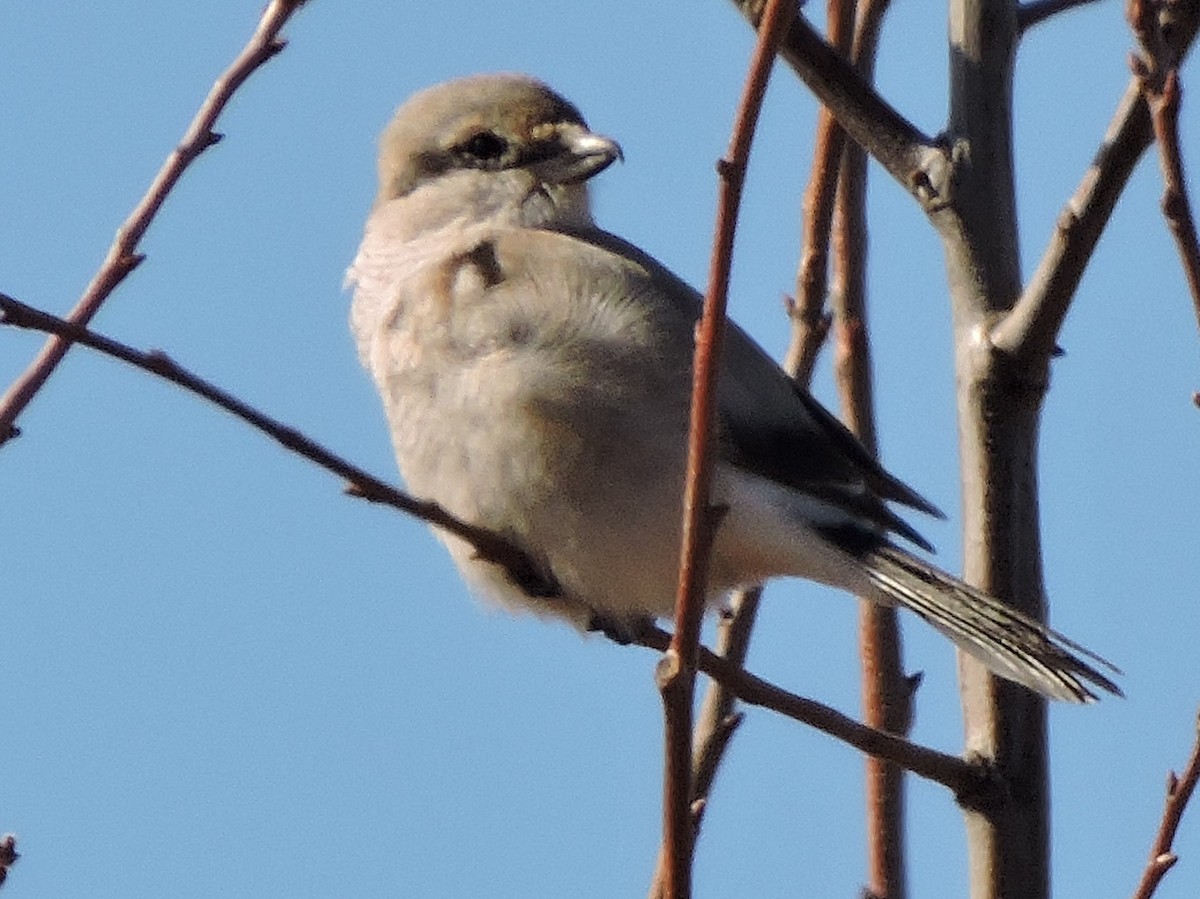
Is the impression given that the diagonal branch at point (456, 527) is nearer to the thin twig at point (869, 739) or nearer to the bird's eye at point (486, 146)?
the thin twig at point (869, 739)

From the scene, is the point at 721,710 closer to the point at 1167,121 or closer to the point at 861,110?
the point at 861,110

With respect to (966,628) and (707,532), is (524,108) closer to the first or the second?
(966,628)

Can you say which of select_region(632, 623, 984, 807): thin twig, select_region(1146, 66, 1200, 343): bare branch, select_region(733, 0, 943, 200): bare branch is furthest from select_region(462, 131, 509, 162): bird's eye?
select_region(1146, 66, 1200, 343): bare branch

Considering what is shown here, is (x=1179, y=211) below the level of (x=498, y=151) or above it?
below

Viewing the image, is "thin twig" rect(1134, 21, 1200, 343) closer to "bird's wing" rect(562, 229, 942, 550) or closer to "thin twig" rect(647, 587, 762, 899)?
"thin twig" rect(647, 587, 762, 899)

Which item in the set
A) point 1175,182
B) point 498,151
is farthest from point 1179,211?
point 498,151

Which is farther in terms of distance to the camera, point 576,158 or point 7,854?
point 576,158
